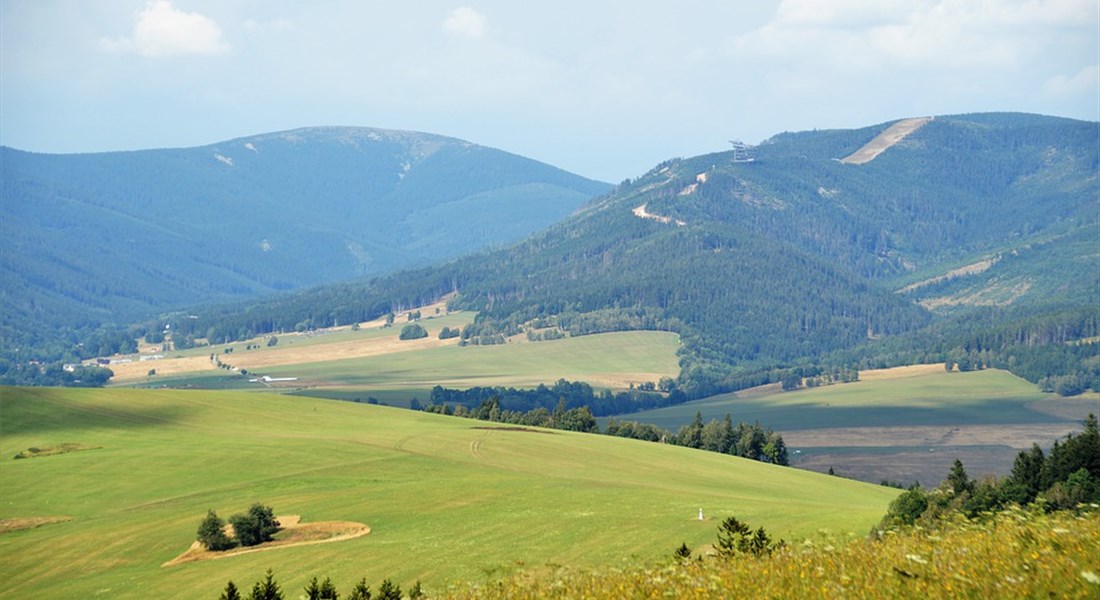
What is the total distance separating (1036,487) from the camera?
7631cm

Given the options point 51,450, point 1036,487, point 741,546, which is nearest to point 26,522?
point 51,450

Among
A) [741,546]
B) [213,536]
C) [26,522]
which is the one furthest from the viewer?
[26,522]

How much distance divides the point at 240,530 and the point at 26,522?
759 inches

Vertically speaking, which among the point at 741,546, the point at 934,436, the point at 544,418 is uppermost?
the point at 741,546

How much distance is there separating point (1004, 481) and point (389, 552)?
130 feet

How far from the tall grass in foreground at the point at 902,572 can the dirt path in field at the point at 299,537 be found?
167 feet

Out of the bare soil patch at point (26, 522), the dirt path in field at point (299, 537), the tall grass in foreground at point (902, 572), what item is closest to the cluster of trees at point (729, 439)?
the dirt path in field at point (299, 537)

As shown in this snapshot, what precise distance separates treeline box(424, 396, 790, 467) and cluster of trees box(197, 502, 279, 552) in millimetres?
71502

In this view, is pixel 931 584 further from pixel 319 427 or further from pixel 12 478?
pixel 319 427

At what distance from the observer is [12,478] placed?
3912 inches

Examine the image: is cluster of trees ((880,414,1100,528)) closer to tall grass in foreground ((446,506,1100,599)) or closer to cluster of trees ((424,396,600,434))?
tall grass in foreground ((446,506,1100,599))

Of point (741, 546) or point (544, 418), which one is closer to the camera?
point (741, 546)

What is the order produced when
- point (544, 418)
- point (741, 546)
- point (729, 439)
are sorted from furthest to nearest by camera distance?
point (544, 418) → point (729, 439) → point (741, 546)

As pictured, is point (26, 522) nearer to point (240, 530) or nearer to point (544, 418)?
point (240, 530)
